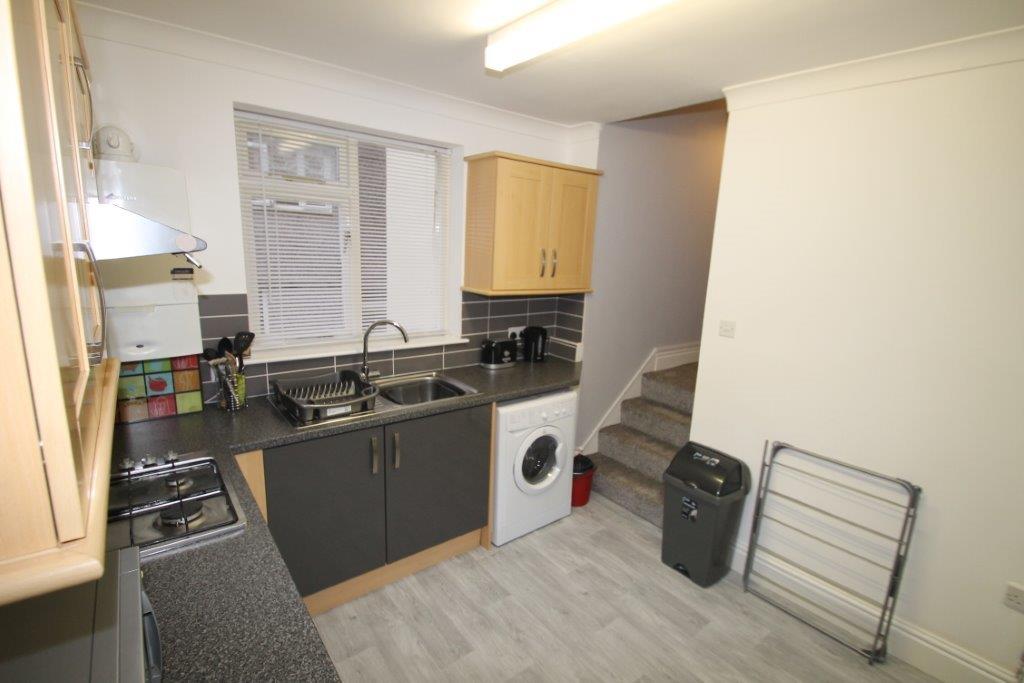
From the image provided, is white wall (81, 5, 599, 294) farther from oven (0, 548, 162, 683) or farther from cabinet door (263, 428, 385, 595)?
oven (0, 548, 162, 683)

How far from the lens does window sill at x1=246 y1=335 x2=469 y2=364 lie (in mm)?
2312

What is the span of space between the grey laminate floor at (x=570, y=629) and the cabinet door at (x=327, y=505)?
27 centimetres

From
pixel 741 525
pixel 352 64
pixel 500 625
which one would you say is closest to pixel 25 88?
pixel 352 64

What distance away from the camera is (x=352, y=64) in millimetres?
2176

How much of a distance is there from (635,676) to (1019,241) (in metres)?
2.15

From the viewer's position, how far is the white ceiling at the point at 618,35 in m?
1.47

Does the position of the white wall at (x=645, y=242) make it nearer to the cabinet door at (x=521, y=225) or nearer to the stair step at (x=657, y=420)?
the stair step at (x=657, y=420)

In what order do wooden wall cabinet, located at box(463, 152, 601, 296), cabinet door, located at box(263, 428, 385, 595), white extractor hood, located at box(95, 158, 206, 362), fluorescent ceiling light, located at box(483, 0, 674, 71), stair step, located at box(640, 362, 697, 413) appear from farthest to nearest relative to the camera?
stair step, located at box(640, 362, 697, 413)
wooden wall cabinet, located at box(463, 152, 601, 296)
cabinet door, located at box(263, 428, 385, 595)
white extractor hood, located at box(95, 158, 206, 362)
fluorescent ceiling light, located at box(483, 0, 674, 71)

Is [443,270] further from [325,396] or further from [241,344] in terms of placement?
[241,344]

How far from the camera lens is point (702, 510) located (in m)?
2.36

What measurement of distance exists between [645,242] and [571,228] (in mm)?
734

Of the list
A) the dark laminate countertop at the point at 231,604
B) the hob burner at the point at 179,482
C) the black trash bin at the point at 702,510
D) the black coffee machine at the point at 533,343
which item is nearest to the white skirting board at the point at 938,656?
the black trash bin at the point at 702,510

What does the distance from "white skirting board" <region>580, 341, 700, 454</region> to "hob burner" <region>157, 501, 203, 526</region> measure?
2510 millimetres

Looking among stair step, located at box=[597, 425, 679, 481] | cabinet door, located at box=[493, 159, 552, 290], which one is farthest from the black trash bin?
cabinet door, located at box=[493, 159, 552, 290]
